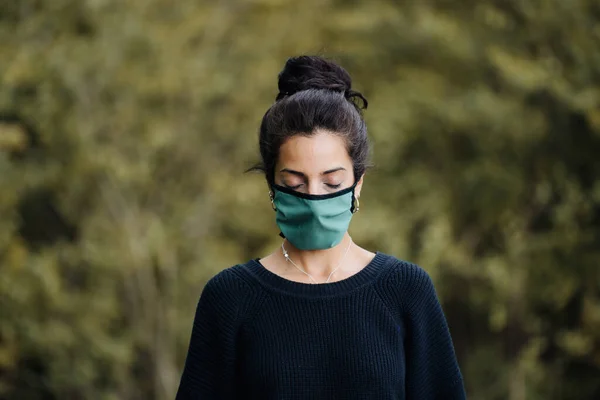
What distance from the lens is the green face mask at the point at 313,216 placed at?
2.04m

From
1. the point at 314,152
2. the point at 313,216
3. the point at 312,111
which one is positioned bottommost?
the point at 313,216

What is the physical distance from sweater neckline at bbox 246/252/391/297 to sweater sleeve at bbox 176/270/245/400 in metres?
0.07

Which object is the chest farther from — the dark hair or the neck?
the dark hair

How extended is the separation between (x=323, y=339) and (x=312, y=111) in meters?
0.52

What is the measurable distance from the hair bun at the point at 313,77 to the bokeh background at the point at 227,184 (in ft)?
15.0

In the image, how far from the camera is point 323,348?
2039mm

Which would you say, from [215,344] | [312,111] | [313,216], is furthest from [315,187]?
[215,344]

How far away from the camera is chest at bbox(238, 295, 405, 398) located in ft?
6.61

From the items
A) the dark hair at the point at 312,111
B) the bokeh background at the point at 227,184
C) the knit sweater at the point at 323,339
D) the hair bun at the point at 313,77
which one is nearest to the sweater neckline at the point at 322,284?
the knit sweater at the point at 323,339

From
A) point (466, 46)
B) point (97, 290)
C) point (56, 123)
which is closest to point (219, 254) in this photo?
point (97, 290)

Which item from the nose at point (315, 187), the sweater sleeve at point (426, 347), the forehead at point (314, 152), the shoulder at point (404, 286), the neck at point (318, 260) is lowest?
the sweater sleeve at point (426, 347)

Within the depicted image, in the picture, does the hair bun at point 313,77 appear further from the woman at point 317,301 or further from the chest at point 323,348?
the chest at point 323,348

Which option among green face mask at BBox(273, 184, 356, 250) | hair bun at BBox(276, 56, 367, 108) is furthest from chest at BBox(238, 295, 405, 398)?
hair bun at BBox(276, 56, 367, 108)

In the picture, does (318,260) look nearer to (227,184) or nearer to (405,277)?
(405,277)
